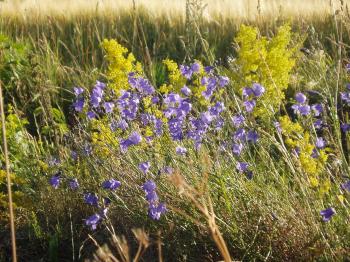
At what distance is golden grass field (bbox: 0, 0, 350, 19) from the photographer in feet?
25.9

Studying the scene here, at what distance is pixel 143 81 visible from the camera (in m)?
3.16

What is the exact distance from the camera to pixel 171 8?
26.7ft

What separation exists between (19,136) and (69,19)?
4.07 m

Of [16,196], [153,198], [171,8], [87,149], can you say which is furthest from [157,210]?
[171,8]

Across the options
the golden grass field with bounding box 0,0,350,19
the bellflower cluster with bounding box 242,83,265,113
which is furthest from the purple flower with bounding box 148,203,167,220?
the golden grass field with bounding box 0,0,350,19

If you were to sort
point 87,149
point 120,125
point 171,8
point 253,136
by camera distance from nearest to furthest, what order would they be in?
point 253,136
point 120,125
point 87,149
point 171,8

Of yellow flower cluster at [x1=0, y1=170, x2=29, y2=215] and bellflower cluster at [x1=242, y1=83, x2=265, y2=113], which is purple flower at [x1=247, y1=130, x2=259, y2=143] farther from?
yellow flower cluster at [x1=0, y1=170, x2=29, y2=215]

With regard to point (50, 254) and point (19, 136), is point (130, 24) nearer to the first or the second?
point (19, 136)

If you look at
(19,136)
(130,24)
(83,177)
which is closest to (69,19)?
(130,24)

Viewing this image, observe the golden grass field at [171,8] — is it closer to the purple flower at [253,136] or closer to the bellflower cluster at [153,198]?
the purple flower at [253,136]

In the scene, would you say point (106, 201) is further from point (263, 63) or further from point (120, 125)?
point (263, 63)

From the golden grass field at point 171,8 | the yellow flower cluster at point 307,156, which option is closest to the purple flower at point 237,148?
the yellow flower cluster at point 307,156

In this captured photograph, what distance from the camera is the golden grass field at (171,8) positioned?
7898mm

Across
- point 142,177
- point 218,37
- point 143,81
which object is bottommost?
point 218,37
